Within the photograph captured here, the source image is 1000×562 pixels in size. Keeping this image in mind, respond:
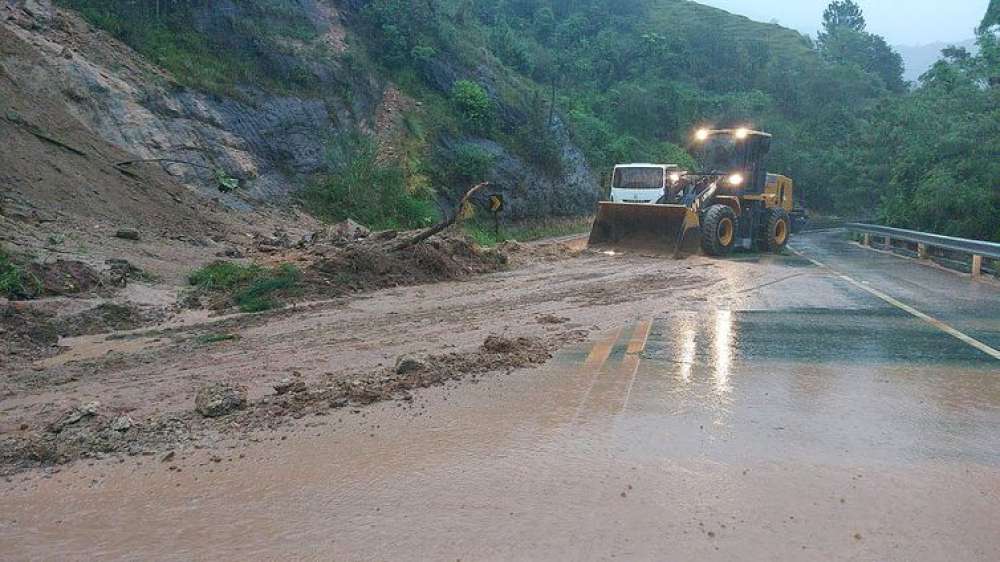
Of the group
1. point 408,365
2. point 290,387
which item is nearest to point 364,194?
point 408,365

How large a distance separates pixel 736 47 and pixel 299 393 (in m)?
79.5

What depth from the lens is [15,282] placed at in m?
9.88

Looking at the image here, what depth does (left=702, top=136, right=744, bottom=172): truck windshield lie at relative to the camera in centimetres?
2247

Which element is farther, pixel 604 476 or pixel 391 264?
pixel 391 264

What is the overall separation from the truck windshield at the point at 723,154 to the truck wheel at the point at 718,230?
64.0 inches

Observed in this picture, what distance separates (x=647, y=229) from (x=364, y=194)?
9458 mm

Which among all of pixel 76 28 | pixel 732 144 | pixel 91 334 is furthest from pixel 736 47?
pixel 91 334

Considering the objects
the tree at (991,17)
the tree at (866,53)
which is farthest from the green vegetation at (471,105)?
the tree at (866,53)

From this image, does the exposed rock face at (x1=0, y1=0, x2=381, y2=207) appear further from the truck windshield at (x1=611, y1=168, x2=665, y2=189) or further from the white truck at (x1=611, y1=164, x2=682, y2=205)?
the white truck at (x1=611, y1=164, x2=682, y2=205)

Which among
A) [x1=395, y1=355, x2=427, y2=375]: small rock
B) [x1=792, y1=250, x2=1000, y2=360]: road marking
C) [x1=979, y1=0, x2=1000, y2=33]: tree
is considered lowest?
[x1=792, y1=250, x2=1000, y2=360]: road marking

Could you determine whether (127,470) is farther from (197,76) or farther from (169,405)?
(197,76)

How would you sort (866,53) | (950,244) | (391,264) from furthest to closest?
(866,53) < (950,244) < (391,264)

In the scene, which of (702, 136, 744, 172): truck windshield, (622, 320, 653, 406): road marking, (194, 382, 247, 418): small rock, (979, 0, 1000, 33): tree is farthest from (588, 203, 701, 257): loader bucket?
(979, 0, 1000, 33): tree

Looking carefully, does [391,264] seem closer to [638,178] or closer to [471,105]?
[638,178]
